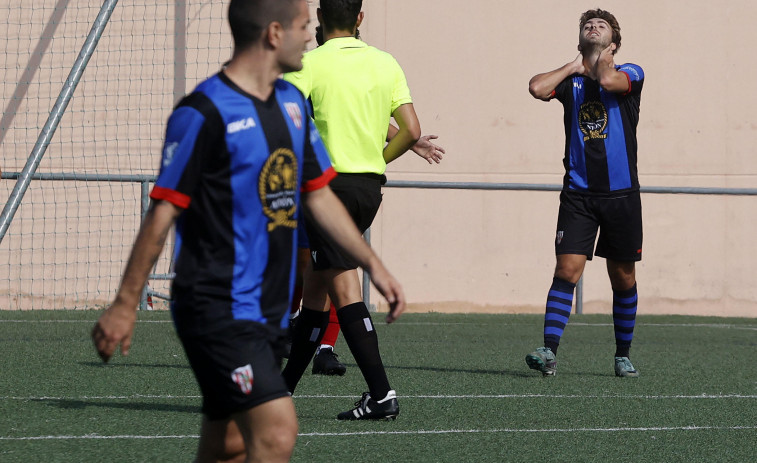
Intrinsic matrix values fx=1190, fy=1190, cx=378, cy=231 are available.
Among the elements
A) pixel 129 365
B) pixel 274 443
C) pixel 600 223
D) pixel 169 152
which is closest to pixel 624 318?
pixel 600 223

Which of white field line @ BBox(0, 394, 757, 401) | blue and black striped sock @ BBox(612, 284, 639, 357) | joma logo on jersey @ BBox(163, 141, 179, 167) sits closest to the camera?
joma logo on jersey @ BBox(163, 141, 179, 167)

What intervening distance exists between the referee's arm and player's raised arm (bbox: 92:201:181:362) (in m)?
2.99

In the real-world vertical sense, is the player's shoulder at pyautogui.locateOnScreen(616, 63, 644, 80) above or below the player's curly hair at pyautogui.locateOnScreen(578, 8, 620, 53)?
below

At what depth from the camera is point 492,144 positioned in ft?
43.4

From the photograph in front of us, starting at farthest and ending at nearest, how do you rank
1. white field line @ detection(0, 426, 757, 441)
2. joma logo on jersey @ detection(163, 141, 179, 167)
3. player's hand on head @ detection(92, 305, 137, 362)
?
white field line @ detection(0, 426, 757, 441), joma logo on jersey @ detection(163, 141, 179, 167), player's hand on head @ detection(92, 305, 137, 362)

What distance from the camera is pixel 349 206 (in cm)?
559

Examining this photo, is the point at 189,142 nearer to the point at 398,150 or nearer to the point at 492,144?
the point at 398,150

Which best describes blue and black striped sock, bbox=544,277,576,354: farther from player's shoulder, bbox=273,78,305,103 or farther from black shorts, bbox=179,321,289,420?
black shorts, bbox=179,321,289,420

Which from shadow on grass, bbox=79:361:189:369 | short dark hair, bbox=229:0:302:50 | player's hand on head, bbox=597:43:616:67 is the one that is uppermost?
player's hand on head, bbox=597:43:616:67

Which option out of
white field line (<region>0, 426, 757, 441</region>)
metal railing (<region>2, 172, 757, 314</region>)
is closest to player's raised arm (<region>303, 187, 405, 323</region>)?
white field line (<region>0, 426, 757, 441</region>)

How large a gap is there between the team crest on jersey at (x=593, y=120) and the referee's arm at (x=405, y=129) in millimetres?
1728

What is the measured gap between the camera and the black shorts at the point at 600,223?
7.31 metres

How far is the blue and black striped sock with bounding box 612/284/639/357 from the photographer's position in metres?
7.49

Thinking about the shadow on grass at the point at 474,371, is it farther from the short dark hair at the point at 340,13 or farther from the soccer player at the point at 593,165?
the short dark hair at the point at 340,13
